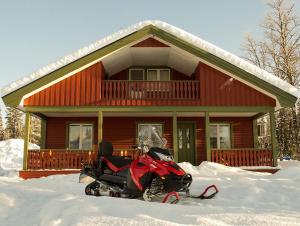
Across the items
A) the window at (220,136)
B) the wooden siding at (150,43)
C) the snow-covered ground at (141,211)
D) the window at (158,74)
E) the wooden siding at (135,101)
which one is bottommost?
the snow-covered ground at (141,211)

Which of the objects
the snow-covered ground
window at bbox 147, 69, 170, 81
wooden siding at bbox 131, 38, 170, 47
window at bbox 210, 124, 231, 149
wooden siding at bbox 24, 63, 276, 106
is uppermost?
wooden siding at bbox 131, 38, 170, 47

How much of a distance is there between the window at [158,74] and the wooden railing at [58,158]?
5353 mm

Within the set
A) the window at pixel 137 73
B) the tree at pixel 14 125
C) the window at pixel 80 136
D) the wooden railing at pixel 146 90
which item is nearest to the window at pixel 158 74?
the window at pixel 137 73

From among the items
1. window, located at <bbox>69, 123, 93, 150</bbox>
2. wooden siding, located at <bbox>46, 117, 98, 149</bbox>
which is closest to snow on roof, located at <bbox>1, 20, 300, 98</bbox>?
wooden siding, located at <bbox>46, 117, 98, 149</bbox>

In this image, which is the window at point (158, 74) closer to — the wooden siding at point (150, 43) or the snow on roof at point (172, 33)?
the wooden siding at point (150, 43)

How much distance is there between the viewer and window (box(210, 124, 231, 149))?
16922 mm

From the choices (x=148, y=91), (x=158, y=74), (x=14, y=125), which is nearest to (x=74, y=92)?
(x=148, y=91)

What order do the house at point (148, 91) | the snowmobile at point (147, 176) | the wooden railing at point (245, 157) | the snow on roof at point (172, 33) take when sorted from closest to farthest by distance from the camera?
the snowmobile at point (147, 176), the snow on roof at point (172, 33), the house at point (148, 91), the wooden railing at point (245, 157)

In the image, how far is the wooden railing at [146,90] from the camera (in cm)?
1439

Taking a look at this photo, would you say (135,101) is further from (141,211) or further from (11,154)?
(11,154)

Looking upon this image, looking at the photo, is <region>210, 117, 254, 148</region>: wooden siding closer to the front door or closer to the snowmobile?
the front door

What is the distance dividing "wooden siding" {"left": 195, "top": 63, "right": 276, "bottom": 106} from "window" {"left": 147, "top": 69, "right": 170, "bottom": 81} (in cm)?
295

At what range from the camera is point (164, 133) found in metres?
16.6

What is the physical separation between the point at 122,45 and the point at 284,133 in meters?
20.6
